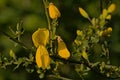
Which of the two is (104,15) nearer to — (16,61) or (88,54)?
(88,54)

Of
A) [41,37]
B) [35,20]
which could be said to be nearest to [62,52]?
[41,37]

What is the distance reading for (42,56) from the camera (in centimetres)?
129

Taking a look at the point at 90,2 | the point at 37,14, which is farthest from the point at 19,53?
the point at 90,2

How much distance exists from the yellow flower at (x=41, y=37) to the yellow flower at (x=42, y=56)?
28mm

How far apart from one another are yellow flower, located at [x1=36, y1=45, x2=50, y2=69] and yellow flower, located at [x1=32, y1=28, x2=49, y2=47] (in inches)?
1.1

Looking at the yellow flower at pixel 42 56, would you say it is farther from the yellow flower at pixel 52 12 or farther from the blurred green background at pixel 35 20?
the blurred green background at pixel 35 20

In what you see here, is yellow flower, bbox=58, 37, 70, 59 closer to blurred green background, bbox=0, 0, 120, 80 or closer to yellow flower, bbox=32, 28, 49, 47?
yellow flower, bbox=32, 28, 49, 47

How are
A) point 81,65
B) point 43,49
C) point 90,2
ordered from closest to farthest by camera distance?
point 43,49 → point 81,65 → point 90,2

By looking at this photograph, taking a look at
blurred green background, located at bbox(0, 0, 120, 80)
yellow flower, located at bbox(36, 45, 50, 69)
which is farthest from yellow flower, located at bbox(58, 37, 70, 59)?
blurred green background, located at bbox(0, 0, 120, 80)

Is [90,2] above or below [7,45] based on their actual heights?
above

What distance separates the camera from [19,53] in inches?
93.4

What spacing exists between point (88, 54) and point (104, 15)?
15 centimetres

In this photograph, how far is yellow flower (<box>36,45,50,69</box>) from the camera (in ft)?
4.23

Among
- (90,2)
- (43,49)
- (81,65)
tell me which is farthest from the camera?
(90,2)
